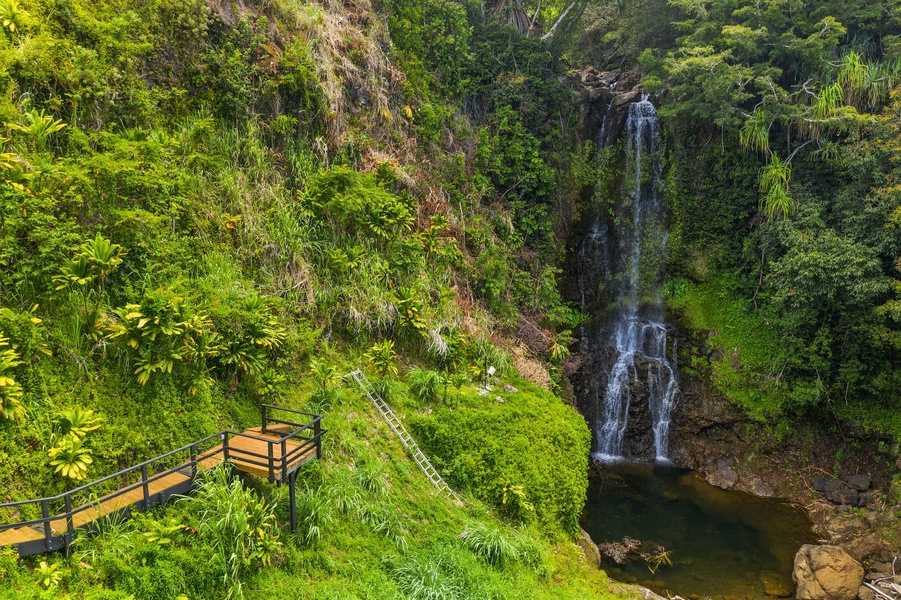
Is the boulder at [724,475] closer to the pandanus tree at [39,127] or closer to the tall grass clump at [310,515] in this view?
the tall grass clump at [310,515]

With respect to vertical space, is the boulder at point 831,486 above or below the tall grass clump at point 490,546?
below

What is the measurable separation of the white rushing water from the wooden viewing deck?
12.1 metres

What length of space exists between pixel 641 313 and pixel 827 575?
29.6 ft

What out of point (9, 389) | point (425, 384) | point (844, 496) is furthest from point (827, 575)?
point (9, 389)

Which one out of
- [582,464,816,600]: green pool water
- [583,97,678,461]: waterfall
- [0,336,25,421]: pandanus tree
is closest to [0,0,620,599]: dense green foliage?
[0,336,25,421]: pandanus tree

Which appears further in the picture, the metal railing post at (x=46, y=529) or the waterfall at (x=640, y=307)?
the waterfall at (x=640, y=307)

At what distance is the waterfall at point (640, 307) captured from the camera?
17656 mm

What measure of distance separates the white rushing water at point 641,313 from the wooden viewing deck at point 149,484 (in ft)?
39.6

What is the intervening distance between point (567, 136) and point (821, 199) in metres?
8.20

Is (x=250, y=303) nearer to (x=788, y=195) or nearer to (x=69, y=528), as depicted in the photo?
(x=69, y=528)

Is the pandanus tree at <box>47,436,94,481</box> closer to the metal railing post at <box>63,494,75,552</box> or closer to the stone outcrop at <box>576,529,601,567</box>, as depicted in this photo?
the metal railing post at <box>63,494,75,552</box>

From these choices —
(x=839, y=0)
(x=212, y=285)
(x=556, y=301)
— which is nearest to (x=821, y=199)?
(x=839, y=0)

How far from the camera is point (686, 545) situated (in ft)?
43.2

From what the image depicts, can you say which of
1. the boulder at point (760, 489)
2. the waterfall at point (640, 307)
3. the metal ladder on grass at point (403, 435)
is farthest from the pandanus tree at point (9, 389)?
the boulder at point (760, 489)
